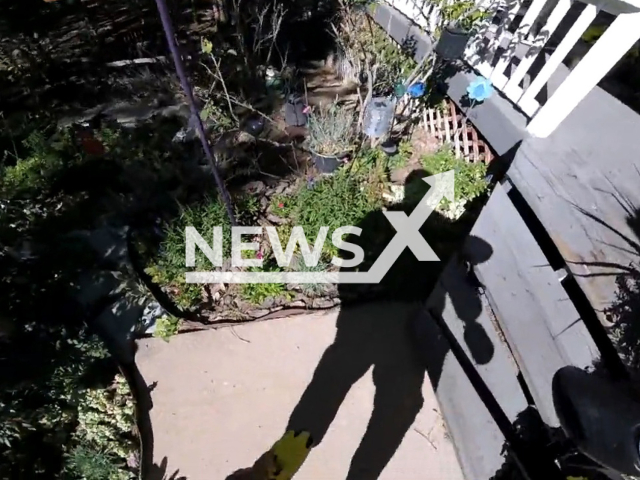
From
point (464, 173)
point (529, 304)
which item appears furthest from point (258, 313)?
point (464, 173)

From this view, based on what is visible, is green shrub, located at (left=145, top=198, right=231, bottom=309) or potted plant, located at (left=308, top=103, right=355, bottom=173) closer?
green shrub, located at (left=145, top=198, right=231, bottom=309)

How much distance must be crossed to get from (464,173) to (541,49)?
3.41 feet

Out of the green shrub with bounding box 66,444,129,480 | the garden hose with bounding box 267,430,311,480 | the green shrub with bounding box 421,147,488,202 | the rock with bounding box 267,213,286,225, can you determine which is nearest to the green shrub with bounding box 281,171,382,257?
the rock with bounding box 267,213,286,225

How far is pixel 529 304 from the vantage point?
2.00 metres

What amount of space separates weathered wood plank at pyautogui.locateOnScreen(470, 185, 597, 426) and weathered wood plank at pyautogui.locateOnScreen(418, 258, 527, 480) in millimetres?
176

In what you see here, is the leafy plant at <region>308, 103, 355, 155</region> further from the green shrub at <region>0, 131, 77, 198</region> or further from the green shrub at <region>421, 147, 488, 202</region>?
the green shrub at <region>0, 131, 77, 198</region>

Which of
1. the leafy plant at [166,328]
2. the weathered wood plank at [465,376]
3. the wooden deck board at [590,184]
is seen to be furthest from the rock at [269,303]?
the wooden deck board at [590,184]

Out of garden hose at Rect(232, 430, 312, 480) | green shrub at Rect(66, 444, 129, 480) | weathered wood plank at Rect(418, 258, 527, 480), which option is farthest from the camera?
green shrub at Rect(66, 444, 129, 480)

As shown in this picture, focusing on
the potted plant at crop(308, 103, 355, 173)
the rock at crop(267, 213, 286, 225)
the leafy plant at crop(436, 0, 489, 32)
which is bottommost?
the rock at crop(267, 213, 286, 225)

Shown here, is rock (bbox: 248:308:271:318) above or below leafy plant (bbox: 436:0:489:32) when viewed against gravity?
below

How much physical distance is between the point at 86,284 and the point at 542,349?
3126mm

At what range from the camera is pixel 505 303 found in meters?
2.13

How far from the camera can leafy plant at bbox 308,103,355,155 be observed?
3652mm

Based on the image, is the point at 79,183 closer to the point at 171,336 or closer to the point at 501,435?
the point at 171,336
